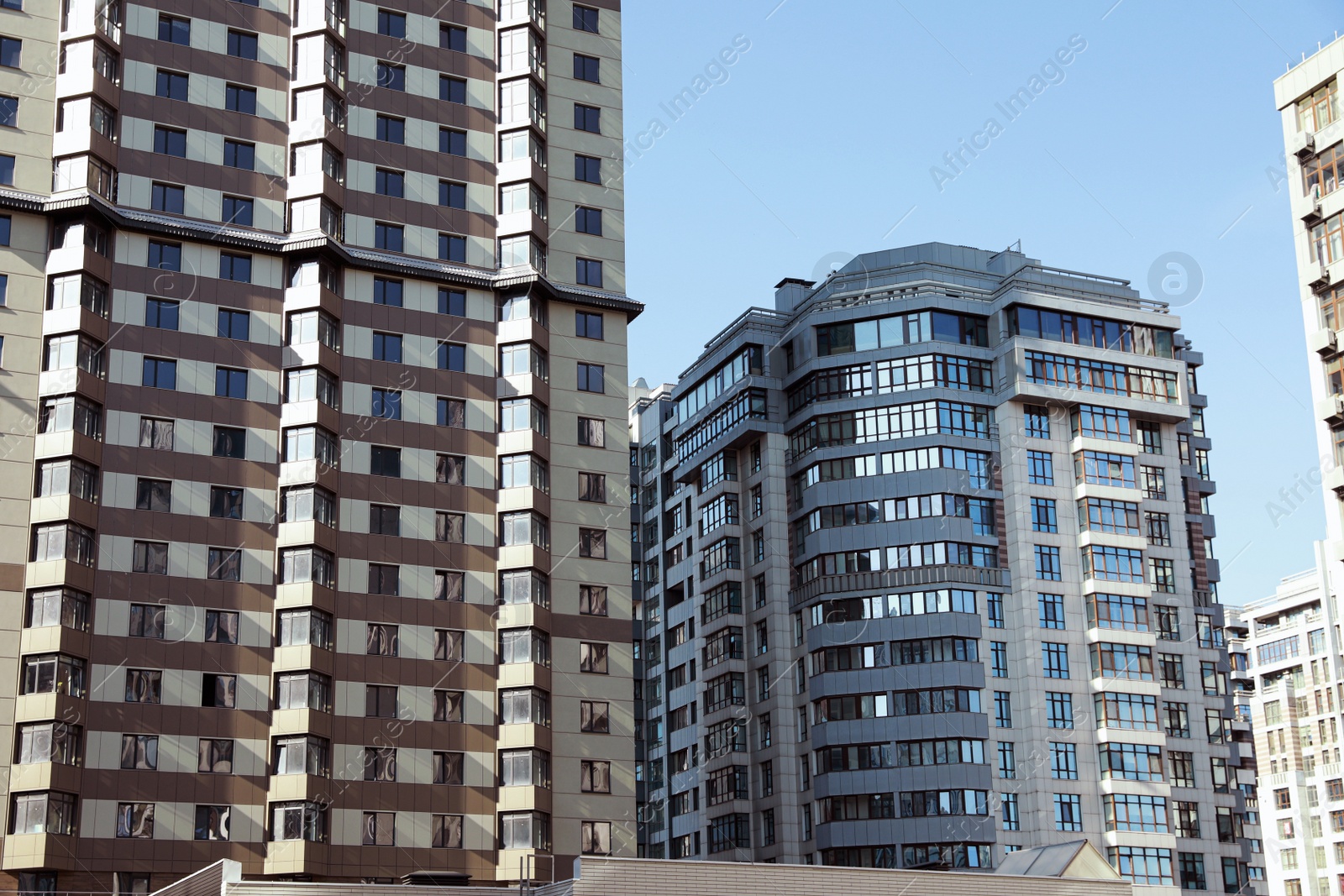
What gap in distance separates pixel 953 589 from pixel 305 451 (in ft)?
145

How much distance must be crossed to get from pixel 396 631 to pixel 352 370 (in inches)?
526

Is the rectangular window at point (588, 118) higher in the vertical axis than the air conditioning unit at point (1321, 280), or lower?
higher

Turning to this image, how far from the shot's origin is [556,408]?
85.2 m

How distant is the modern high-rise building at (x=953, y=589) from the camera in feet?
335

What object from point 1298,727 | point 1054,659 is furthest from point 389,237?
point 1298,727

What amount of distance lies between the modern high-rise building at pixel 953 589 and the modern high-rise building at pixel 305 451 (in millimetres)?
25937

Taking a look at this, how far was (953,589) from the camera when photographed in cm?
10450

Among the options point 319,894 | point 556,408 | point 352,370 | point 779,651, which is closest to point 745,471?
point 779,651

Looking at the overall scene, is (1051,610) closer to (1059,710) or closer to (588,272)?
(1059,710)

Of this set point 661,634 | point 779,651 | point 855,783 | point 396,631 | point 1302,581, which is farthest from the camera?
point 1302,581

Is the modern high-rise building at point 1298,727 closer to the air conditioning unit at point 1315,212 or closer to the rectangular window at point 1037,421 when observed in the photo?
the rectangular window at point 1037,421

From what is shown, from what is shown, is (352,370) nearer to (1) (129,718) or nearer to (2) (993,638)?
(1) (129,718)

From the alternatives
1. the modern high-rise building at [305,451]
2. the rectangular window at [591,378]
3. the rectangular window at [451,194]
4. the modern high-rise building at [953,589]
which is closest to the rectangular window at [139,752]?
the modern high-rise building at [305,451]

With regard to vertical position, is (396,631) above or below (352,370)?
below
